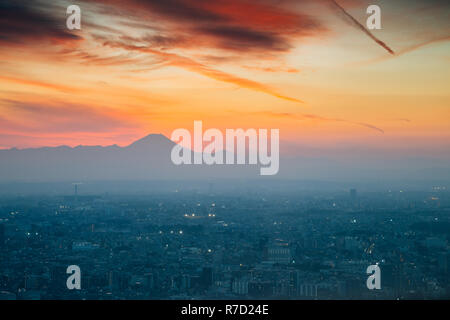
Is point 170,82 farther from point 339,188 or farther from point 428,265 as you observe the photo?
point 339,188

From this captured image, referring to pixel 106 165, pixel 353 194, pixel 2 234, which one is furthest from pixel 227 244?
pixel 106 165

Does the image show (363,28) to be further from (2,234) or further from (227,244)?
(2,234)

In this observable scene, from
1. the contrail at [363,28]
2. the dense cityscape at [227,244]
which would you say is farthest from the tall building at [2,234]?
the contrail at [363,28]

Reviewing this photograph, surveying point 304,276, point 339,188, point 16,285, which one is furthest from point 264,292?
point 339,188

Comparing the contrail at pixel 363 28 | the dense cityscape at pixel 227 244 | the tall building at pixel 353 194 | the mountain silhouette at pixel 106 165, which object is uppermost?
the contrail at pixel 363 28

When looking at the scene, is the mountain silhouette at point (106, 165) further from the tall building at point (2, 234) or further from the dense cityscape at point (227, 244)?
the tall building at point (2, 234)

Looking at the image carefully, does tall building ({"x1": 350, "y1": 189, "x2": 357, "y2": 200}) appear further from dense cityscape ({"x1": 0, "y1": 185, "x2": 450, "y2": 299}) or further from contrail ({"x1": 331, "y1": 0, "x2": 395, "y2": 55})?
contrail ({"x1": 331, "y1": 0, "x2": 395, "y2": 55})

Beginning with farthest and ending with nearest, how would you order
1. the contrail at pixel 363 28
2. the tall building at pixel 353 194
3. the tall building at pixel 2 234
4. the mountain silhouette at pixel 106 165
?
1. the tall building at pixel 353 194
2. the mountain silhouette at pixel 106 165
3. the tall building at pixel 2 234
4. the contrail at pixel 363 28

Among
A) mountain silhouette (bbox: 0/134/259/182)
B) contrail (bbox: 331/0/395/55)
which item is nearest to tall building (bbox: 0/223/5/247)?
mountain silhouette (bbox: 0/134/259/182)
